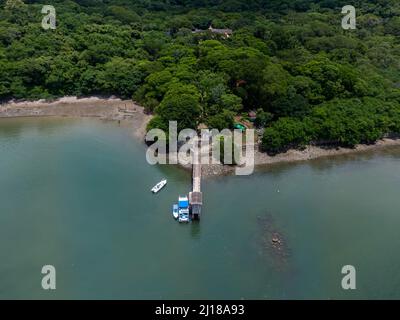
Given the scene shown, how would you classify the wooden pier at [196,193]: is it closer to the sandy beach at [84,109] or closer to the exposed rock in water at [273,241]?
the exposed rock in water at [273,241]

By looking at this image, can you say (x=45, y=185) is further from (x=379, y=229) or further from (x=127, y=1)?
(x=127, y=1)

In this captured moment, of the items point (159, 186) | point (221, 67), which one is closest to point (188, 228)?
point (159, 186)

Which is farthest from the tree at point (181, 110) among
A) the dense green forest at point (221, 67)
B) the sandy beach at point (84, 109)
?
the sandy beach at point (84, 109)

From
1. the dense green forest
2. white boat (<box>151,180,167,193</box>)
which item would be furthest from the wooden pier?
the dense green forest

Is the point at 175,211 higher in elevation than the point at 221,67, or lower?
lower
